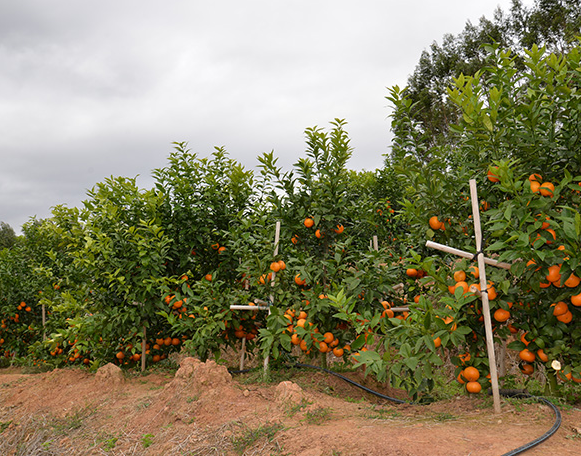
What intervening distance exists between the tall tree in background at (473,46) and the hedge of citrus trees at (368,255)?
14.7m

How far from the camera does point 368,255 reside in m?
4.23

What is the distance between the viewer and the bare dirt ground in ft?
8.57

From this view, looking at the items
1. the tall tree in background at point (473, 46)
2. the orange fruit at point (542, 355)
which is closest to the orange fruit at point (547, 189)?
the orange fruit at point (542, 355)

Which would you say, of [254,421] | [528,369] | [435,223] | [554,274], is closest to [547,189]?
[554,274]

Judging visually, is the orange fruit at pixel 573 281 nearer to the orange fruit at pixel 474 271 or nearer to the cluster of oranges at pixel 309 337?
the orange fruit at pixel 474 271

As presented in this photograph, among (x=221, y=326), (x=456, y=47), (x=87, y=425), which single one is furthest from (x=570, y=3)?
(x=87, y=425)

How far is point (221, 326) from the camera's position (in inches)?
187

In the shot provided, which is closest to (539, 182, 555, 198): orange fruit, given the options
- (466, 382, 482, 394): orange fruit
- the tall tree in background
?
(466, 382, 482, 394): orange fruit

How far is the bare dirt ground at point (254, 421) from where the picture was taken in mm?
2613

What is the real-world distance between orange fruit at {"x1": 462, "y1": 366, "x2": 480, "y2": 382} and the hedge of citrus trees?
13 millimetres

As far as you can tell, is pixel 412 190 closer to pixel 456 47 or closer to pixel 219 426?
pixel 219 426

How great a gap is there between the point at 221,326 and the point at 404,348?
2.32 m

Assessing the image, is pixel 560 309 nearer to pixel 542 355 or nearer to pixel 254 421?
pixel 542 355

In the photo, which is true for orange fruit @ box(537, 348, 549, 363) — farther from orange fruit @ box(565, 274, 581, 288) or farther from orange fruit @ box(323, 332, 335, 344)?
orange fruit @ box(323, 332, 335, 344)
